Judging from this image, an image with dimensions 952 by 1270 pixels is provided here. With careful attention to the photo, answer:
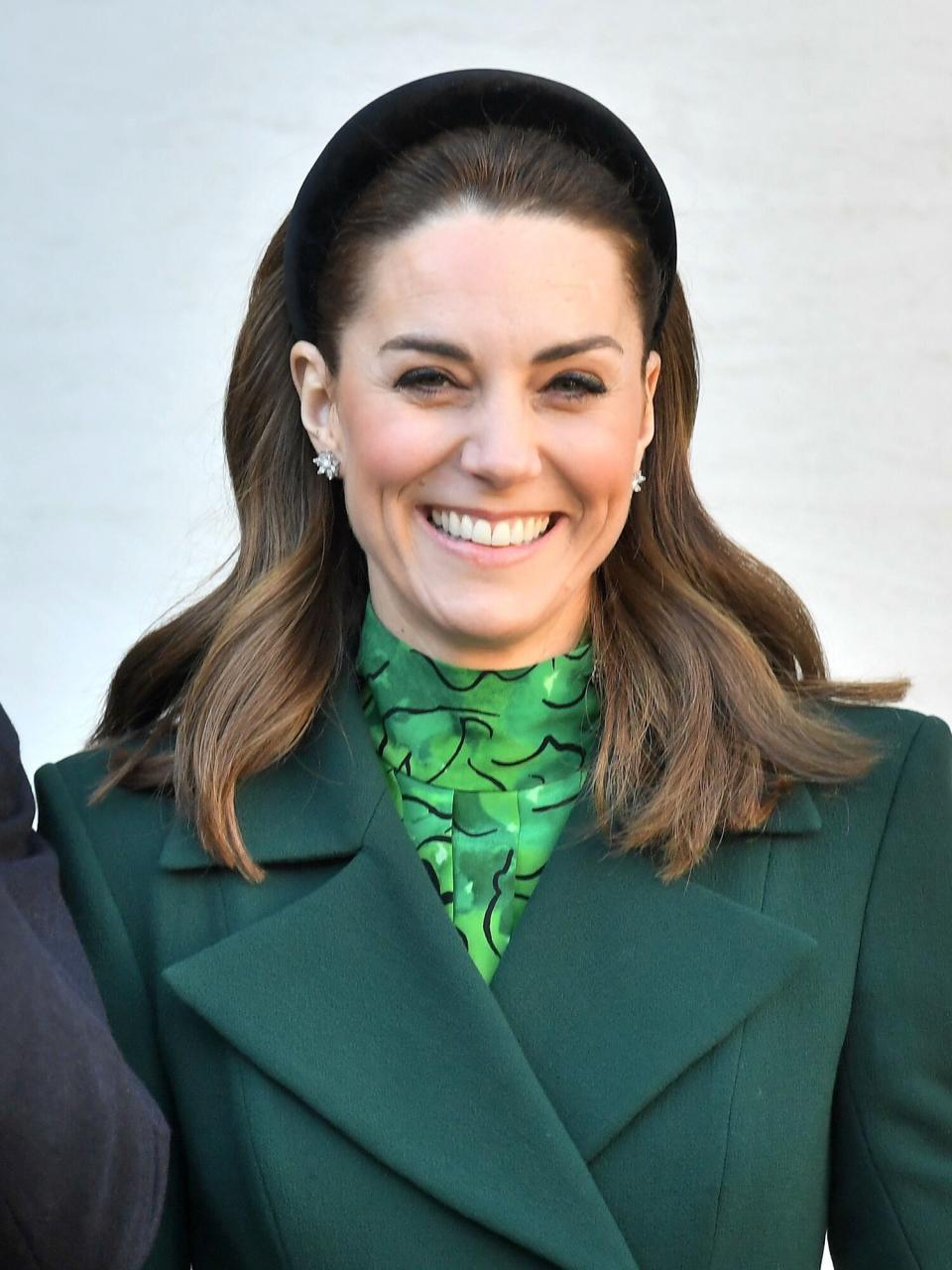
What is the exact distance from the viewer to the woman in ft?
8.07

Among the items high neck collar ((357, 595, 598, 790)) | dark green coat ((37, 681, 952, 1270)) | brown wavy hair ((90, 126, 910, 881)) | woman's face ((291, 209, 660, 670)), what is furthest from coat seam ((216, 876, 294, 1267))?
woman's face ((291, 209, 660, 670))

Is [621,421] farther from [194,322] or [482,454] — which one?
[194,322]

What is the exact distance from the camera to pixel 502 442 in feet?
8.22

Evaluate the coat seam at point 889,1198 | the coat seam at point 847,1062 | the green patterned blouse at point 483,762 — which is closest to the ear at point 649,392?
the green patterned blouse at point 483,762

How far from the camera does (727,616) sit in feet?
9.28

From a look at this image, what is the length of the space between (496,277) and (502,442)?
0.56 ft

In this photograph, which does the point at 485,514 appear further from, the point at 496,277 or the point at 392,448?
the point at 496,277

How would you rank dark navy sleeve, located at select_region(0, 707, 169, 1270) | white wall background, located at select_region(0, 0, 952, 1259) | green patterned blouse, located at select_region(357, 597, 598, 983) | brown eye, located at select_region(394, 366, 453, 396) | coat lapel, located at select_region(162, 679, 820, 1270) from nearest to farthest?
dark navy sleeve, located at select_region(0, 707, 169, 1270)
coat lapel, located at select_region(162, 679, 820, 1270)
brown eye, located at select_region(394, 366, 453, 396)
green patterned blouse, located at select_region(357, 597, 598, 983)
white wall background, located at select_region(0, 0, 952, 1259)

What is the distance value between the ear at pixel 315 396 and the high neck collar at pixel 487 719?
0.77ft

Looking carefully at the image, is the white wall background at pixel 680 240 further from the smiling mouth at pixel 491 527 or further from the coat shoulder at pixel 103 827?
the smiling mouth at pixel 491 527

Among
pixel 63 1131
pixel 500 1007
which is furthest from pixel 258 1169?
pixel 63 1131

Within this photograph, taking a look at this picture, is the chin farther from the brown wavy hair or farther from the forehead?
the forehead

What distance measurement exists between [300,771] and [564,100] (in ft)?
2.60

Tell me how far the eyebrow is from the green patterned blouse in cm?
37
